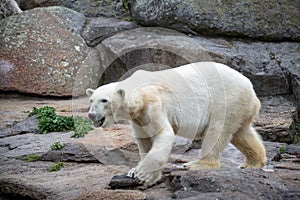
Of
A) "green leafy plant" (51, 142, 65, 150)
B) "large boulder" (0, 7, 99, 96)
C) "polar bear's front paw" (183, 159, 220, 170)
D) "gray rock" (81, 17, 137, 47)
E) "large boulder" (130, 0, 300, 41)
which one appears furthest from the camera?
"gray rock" (81, 17, 137, 47)

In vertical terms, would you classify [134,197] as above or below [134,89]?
below

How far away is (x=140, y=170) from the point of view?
5.43m

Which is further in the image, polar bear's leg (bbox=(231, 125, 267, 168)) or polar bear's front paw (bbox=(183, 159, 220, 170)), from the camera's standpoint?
polar bear's leg (bbox=(231, 125, 267, 168))

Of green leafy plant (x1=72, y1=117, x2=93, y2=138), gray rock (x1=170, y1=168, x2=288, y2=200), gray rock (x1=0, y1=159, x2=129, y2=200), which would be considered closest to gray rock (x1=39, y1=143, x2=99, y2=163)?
gray rock (x1=0, y1=159, x2=129, y2=200)

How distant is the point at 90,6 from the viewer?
1255cm

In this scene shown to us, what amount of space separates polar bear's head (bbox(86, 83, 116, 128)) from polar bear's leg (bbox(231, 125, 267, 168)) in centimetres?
177

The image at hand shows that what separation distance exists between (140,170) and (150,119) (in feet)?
1.70

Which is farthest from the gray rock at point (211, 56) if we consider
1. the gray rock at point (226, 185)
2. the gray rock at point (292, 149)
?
the gray rock at point (226, 185)

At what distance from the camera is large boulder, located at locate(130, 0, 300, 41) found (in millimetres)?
10609

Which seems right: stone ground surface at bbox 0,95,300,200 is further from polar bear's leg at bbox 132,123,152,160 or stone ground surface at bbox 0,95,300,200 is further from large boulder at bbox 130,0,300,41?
large boulder at bbox 130,0,300,41

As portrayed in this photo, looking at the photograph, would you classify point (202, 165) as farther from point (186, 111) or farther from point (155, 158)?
point (155, 158)

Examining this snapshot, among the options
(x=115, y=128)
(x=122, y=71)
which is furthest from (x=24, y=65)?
(x=115, y=128)

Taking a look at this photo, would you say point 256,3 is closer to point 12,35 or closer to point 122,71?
point 122,71

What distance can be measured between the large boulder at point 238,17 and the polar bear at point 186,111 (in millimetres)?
4618
